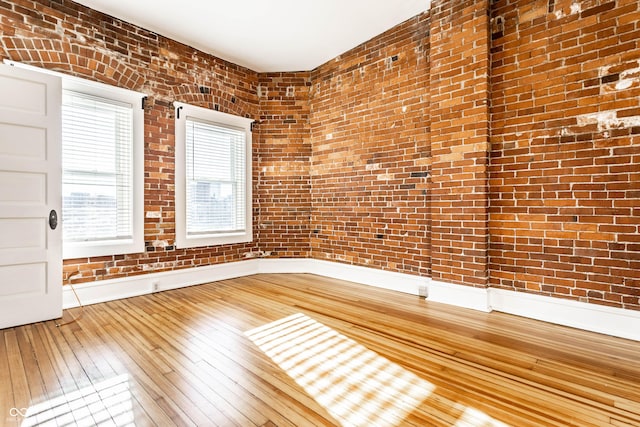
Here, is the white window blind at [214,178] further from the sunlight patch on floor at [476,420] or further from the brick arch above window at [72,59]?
the sunlight patch on floor at [476,420]

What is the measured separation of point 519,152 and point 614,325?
Answer: 1652mm

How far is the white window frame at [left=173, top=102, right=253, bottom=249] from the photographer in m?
4.16

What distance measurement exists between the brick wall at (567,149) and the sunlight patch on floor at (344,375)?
71.8 inches

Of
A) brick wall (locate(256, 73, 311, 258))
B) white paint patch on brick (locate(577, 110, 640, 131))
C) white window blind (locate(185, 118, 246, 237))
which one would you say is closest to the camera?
white paint patch on brick (locate(577, 110, 640, 131))

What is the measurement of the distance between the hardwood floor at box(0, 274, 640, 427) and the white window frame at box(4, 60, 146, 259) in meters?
0.67

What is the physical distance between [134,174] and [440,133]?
360cm

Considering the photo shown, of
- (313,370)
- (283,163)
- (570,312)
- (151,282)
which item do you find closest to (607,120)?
(570,312)

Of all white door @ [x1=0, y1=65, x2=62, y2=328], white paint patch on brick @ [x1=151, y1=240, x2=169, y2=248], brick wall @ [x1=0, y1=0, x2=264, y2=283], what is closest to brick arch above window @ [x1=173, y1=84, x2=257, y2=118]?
brick wall @ [x1=0, y1=0, x2=264, y2=283]

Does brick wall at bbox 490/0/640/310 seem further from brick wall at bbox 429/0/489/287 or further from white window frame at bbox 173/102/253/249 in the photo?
white window frame at bbox 173/102/253/249

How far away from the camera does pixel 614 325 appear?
2.56 metres

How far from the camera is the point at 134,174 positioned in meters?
3.76

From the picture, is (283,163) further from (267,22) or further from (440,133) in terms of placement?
(440,133)

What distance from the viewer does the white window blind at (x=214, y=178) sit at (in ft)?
14.3

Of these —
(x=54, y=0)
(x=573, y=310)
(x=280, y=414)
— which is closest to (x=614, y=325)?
(x=573, y=310)
